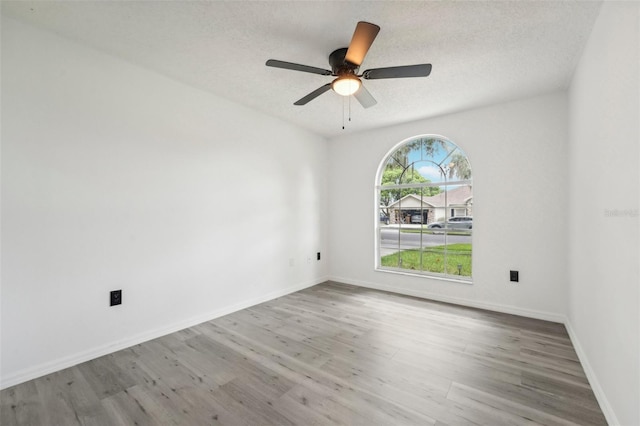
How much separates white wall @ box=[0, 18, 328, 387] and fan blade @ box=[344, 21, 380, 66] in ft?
6.58

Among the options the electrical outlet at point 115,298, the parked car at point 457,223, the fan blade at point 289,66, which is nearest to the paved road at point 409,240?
the parked car at point 457,223

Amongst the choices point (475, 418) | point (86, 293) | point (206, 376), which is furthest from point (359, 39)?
point (86, 293)

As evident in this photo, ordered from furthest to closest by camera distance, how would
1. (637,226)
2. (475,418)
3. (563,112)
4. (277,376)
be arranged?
(563,112), (277,376), (475,418), (637,226)

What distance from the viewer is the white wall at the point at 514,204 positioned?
3.18 metres

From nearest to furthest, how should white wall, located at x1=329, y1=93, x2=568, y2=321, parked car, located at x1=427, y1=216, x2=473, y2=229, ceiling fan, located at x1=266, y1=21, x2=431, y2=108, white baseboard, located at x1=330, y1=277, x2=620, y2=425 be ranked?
white baseboard, located at x1=330, y1=277, x2=620, y2=425 < ceiling fan, located at x1=266, y1=21, x2=431, y2=108 < white wall, located at x1=329, y1=93, x2=568, y2=321 < parked car, located at x1=427, y1=216, x2=473, y2=229

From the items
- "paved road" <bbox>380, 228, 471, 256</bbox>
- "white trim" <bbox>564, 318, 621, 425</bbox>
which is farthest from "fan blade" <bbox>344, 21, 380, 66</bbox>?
"paved road" <bbox>380, 228, 471, 256</bbox>

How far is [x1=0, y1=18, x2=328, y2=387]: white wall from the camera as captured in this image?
2.07 m

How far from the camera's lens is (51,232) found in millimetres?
2191

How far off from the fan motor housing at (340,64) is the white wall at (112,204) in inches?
67.1

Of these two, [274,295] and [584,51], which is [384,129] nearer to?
[584,51]

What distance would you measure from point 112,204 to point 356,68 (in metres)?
2.51

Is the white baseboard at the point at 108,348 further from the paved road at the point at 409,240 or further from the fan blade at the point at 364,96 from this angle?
the fan blade at the point at 364,96

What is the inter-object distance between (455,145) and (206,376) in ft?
13.2

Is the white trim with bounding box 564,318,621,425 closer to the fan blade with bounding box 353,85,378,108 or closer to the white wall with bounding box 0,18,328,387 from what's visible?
the fan blade with bounding box 353,85,378,108
